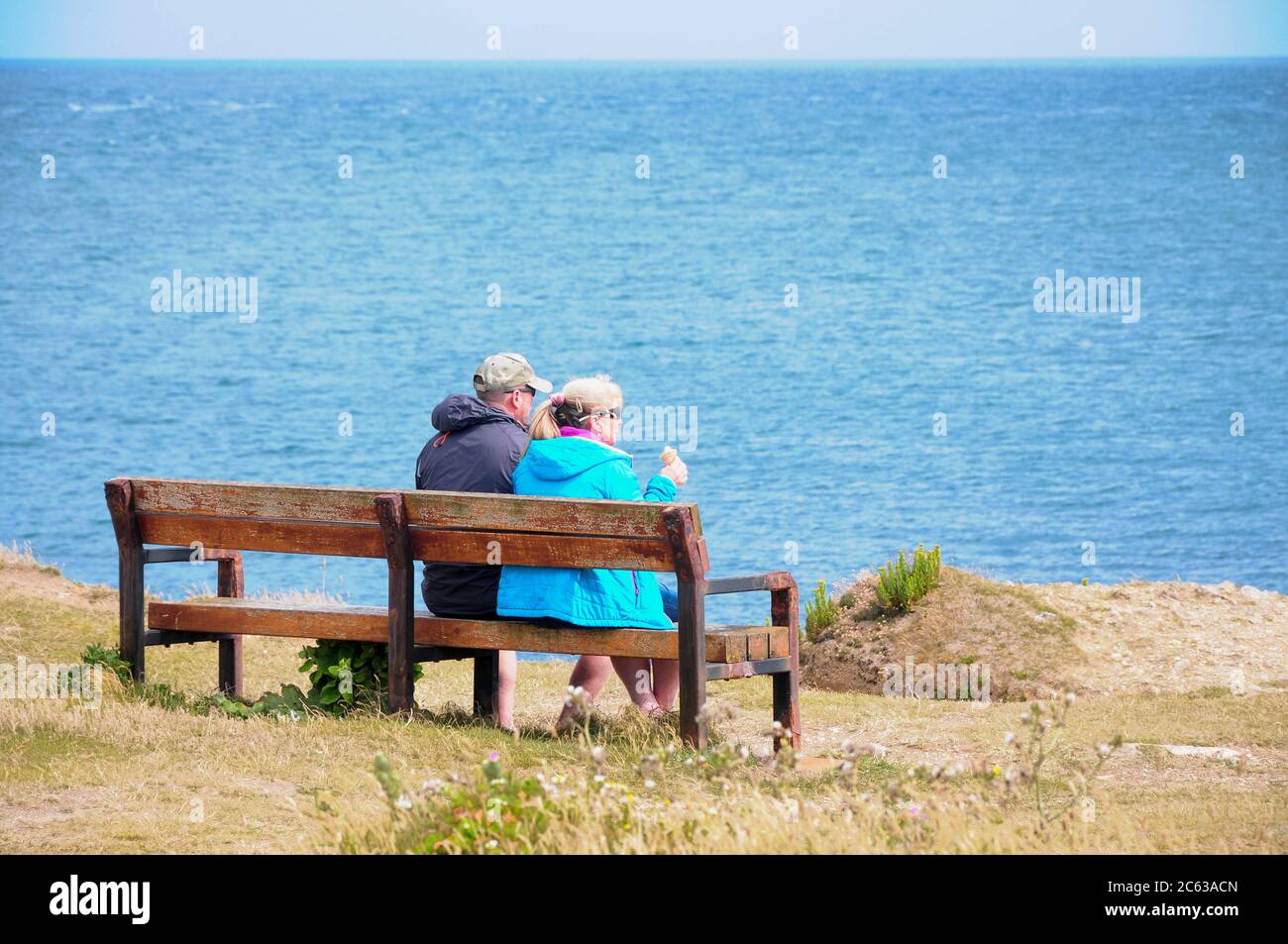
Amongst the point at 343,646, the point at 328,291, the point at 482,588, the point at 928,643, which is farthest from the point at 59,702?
the point at 328,291

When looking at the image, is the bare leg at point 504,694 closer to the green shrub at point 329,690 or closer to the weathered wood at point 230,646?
the green shrub at point 329,690

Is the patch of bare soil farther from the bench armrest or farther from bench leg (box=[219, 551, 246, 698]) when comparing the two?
bench leg (box=[219, 551, 246, 698])

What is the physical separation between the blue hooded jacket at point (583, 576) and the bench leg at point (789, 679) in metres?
0.50

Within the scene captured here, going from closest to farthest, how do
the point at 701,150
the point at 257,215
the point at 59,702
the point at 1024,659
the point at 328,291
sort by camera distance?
the point at 59,702
the point at 1024,659
the point at 328,291
the point at 257,215
the point at 701,150

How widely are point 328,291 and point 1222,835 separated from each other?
223 ft

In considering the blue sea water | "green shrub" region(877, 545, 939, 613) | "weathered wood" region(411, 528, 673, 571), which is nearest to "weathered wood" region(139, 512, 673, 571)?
"weathered wood" region(411, 528, 673, 571)

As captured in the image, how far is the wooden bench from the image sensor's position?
6621mm

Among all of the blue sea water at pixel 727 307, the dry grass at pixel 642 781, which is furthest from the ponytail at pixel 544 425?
the blue sea water at pixel 727 307

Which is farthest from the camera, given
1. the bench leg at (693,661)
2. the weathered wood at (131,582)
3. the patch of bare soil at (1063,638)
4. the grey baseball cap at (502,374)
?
the patch of bare soil at (1063,638)

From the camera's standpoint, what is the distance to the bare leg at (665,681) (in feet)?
23.8

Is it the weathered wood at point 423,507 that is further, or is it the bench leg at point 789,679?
the bench leg at point 789,679

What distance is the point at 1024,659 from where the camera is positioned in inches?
412
